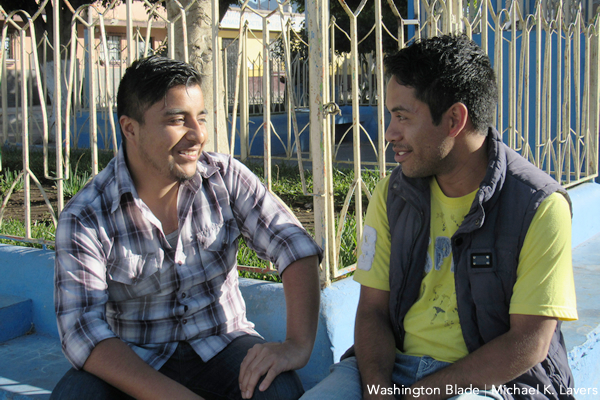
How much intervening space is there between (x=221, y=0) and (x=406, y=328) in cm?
798

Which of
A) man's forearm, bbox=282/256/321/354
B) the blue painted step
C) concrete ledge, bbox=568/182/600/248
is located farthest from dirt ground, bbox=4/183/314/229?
man's forearm, bbox=282/256/321/354

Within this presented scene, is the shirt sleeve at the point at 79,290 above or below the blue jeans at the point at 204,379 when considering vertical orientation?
above

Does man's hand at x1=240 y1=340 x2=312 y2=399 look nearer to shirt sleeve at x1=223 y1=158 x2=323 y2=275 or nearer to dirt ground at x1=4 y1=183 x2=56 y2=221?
shirt sleeve at x1=223 y1=158 x2=323 y2=275

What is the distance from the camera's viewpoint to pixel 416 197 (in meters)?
1.89

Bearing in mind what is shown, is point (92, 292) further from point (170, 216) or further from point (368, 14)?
point (368, 14)

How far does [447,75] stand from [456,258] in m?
0.56

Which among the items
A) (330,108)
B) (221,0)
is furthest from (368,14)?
(330,108)

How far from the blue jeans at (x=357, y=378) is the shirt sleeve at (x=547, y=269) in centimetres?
33

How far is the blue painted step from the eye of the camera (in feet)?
9.99

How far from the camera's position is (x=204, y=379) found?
6.52ft

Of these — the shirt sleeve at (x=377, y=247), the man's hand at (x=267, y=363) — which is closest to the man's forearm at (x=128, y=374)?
the man's hand at (x=267, y=363)

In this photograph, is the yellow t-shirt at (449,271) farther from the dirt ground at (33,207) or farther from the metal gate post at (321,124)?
the dirt ground at (33,207)

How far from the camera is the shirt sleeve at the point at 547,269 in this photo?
1.61 meters

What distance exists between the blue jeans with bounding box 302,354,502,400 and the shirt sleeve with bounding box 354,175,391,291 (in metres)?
0.26
